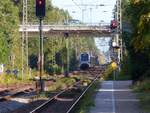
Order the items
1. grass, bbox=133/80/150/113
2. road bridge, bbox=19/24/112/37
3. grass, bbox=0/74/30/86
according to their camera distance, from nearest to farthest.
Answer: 1. grass, bbox=133/80/150/113
2. grass, bbox=0/74/30/86
3. road bridge, bbox=19/24/112/37

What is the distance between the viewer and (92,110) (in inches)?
1179

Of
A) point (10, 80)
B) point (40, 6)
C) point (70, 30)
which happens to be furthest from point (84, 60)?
point (40, 6)

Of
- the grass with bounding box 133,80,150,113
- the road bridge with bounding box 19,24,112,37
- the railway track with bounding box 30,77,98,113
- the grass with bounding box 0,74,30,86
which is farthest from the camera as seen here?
the road bridge with bounding box 19,24,112,37

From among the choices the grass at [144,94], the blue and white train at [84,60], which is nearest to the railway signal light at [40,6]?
the grass at [144,94]

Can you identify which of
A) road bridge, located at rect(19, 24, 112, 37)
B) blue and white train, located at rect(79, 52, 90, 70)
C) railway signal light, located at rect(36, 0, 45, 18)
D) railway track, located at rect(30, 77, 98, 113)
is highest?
road bridge, located at rect(19, 24, 112, 37)

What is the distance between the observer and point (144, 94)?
39.8 meters

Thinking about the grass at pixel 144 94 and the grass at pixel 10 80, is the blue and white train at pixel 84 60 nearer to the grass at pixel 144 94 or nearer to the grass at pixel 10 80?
the grass at pixel 10 80

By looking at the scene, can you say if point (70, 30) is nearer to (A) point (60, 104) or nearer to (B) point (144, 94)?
(B) point (144, 94)

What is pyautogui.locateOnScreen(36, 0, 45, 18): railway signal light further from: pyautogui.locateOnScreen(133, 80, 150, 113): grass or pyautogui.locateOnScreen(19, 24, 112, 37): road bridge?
pyautogui.locateOnScreen(19, 24, 112, 37): road bridge

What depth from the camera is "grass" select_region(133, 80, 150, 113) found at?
31.0m

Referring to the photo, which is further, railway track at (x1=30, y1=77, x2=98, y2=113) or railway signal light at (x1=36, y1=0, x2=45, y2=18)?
railway signal light at (x1=36, y1=0, x2=45, y2=18)

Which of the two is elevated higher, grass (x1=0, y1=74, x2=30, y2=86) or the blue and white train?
the blue and white train

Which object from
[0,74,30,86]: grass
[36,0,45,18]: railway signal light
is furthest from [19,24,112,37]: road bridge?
[36,0,45,18]: railway signal light

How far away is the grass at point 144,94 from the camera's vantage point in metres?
31.0
